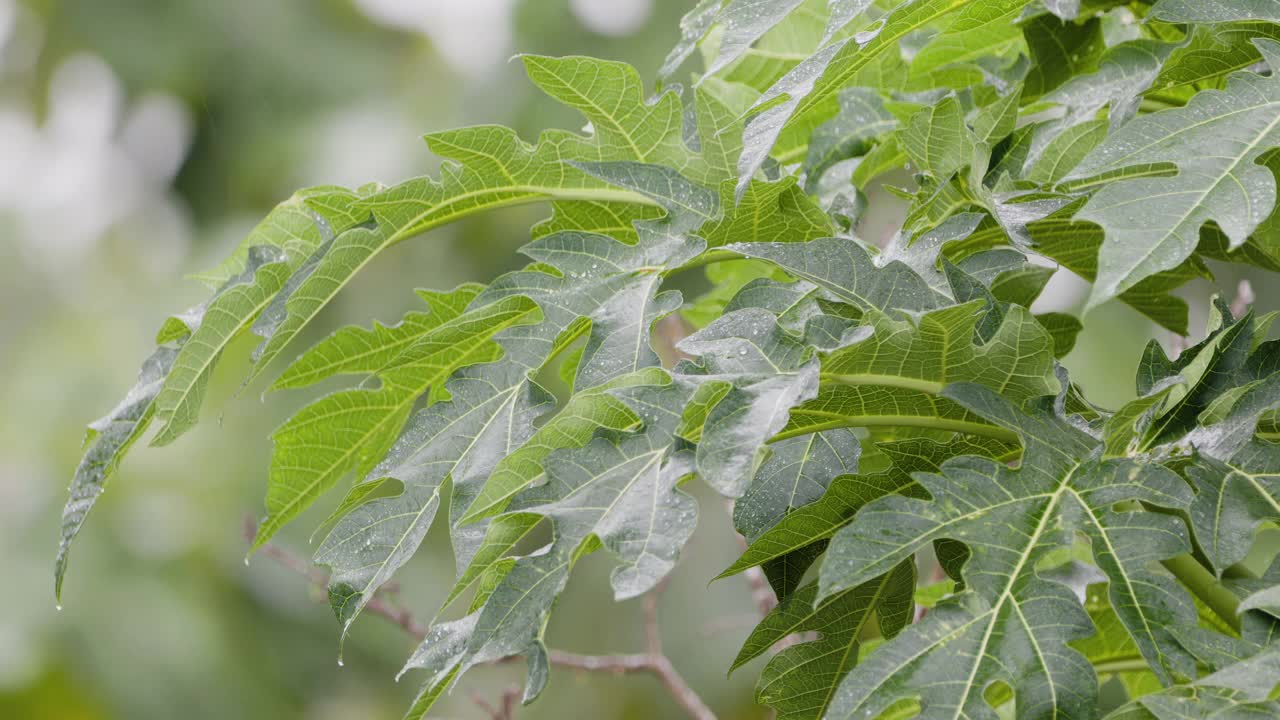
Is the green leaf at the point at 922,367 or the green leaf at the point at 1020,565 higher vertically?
the green leaf at the point at 922,367

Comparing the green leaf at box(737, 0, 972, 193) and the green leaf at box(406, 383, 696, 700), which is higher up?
the green leaf at box(737, 0, 972, 193)

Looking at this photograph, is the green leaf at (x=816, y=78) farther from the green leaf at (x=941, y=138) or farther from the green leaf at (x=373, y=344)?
the green leaf at (x=373, y=344)

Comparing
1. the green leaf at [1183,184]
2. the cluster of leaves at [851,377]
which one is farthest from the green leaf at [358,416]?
the green leaf at [1183,184]

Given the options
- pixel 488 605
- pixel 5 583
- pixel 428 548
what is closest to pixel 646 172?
pixel 488 605

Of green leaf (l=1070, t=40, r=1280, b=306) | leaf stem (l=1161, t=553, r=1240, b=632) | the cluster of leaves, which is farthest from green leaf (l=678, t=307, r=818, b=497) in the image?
leaf stem (l=1161, t=553, r=1240, b=632)

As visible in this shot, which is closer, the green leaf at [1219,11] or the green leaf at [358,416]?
the green leaf at [1219,11]

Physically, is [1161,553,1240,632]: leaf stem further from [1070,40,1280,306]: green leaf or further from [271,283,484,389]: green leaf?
[271,283,484,389]: green leaf

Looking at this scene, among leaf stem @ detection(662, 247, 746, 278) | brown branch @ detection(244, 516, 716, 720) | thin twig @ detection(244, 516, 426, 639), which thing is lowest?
brown branch @ detection(244, 516, 716, 720)

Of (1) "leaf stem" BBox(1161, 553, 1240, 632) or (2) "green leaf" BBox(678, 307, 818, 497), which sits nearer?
(2) "green leaf" BBox(678, 307, 818, 497)

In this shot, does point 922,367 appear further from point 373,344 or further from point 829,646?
point 373,344
